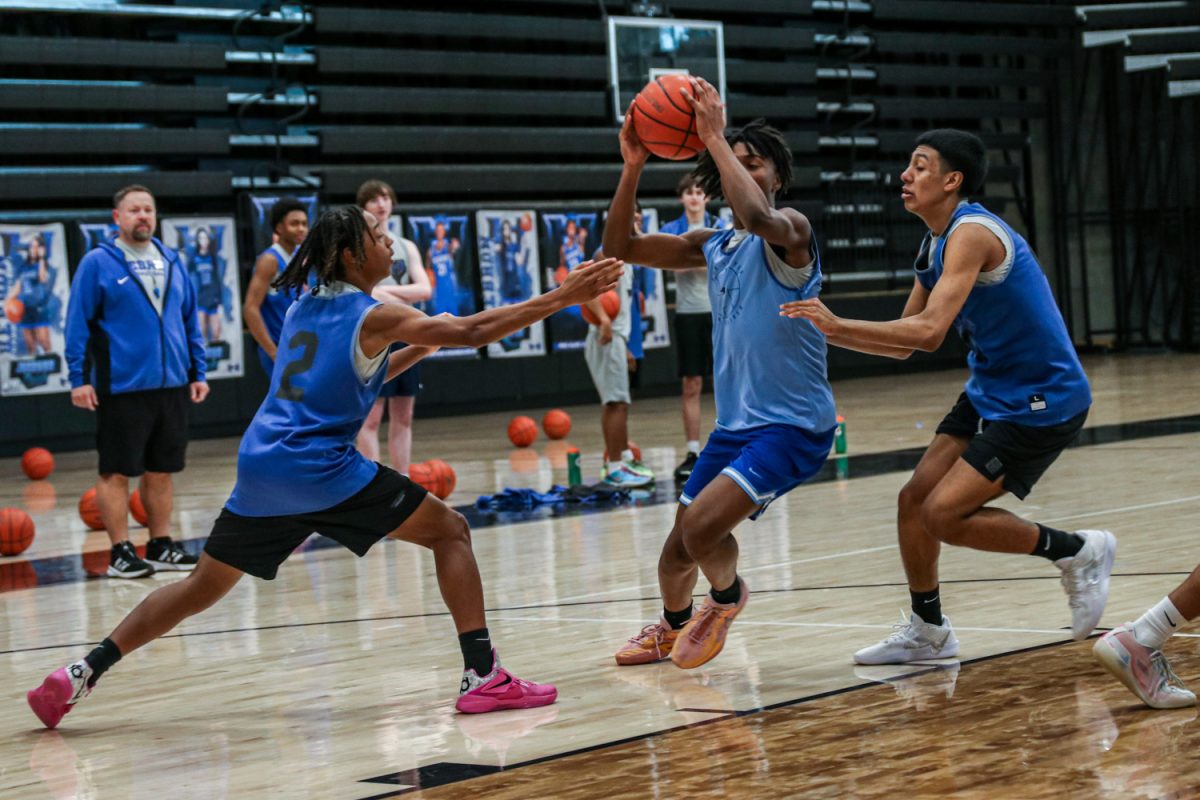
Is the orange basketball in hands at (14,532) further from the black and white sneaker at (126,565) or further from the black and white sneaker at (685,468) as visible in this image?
the black and white sneaker at (685,468)

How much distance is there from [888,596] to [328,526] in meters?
2.40

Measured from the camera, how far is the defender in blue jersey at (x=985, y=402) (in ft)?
15.9

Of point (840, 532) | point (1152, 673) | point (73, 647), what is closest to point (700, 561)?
point (1152, 673)

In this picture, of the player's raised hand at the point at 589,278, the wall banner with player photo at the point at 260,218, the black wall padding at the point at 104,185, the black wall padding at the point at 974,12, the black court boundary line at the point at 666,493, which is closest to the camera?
the player's raised hand at the point at 589,278

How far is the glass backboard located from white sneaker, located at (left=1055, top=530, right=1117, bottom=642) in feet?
43.9

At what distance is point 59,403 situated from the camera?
15.6 meters

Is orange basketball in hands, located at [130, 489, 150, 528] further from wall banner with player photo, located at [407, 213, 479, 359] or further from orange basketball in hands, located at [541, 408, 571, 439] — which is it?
wall banner with player photo, located at [407, 213, 479, 359]

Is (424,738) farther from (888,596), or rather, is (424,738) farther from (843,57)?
(843,57)

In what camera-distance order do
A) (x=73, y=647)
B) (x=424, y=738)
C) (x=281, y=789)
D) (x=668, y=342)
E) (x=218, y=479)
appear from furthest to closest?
(x=668, y=342) < (x=218, y=479) < (x=73, y=647) < (x=424, y=738) < (x=281, y=789)

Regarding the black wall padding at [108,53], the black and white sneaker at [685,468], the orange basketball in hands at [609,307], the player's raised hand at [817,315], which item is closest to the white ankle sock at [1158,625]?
the player's raised hand at [817,315]

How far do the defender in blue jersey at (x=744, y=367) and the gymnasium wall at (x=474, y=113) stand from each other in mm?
11381

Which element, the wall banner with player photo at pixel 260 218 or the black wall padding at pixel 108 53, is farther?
the wall banner with player photo at pixel 260 218

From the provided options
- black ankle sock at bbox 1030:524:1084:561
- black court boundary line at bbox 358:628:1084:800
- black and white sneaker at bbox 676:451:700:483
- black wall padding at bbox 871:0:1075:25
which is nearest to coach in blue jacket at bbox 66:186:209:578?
black and white sneaker at bbox 676:451:700:483

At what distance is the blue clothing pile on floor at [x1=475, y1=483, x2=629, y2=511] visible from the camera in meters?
10.0
